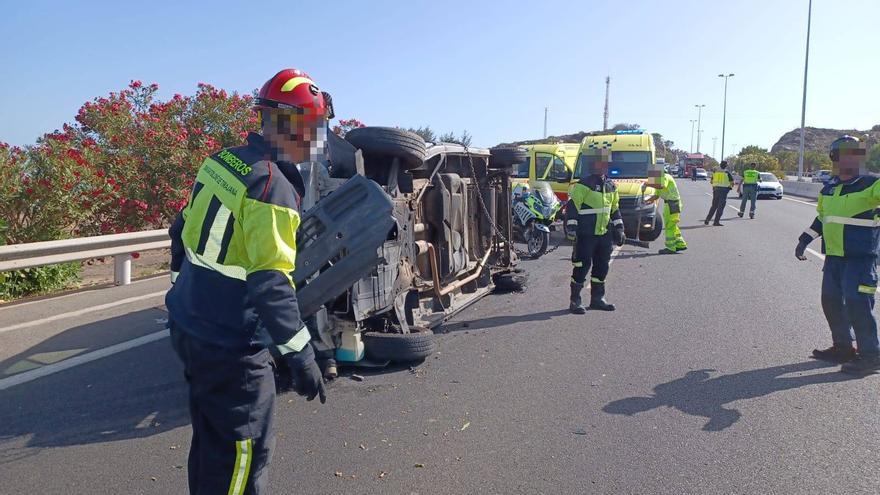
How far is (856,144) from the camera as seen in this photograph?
18.6 feet

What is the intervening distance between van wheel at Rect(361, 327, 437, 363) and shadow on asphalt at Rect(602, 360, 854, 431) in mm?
1596

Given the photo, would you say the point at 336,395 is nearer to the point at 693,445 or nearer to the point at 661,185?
the point at 693,445

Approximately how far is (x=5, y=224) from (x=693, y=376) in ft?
28.1

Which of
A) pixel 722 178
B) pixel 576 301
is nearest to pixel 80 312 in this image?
pixel 576 301

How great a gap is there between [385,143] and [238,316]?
9.52ft

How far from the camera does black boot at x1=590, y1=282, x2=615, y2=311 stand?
7.98 meters

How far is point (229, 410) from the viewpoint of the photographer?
2.52 meters

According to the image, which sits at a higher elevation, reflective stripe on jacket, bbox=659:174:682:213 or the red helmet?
the red helmet

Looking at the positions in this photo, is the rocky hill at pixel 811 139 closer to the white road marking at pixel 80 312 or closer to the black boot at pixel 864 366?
the black boot at pixel 864 366

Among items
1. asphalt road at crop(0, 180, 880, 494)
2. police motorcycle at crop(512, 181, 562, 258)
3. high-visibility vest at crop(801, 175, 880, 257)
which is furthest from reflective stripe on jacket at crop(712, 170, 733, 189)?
high-visibility vest at crop(801, 175, 880, 257)

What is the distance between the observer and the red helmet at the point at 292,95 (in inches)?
109

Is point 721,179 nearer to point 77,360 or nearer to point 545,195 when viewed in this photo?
point 545,195

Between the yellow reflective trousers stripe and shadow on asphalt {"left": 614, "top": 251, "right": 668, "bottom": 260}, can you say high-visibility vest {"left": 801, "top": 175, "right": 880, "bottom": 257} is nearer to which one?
the yellow reflective trousers stripe

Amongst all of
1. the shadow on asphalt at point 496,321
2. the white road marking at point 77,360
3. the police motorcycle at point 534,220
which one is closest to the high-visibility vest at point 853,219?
the shadow on asphalt at point 496,321
